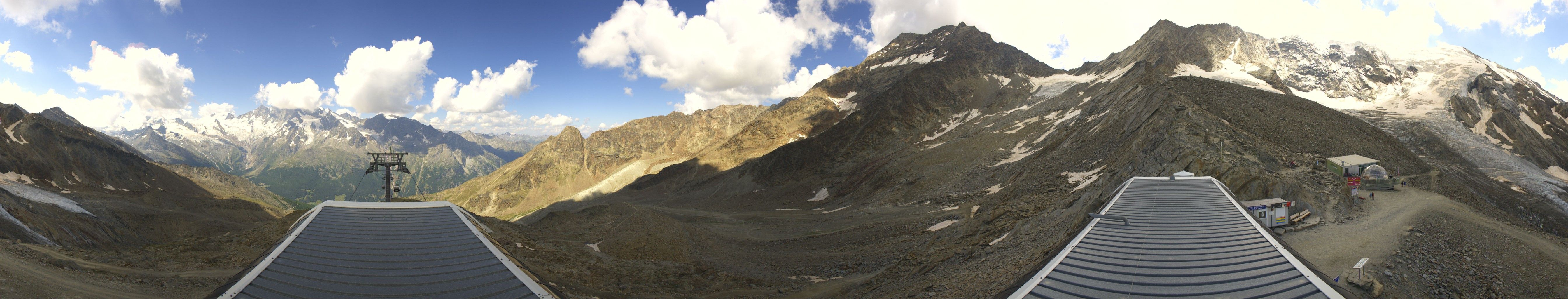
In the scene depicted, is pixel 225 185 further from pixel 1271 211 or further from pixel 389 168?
pixel 1271 211

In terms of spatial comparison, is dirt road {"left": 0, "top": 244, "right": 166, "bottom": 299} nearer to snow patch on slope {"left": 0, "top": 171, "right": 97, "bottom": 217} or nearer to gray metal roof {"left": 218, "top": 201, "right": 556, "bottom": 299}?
gray metal roof {"left": 218, "top": 201, "right": 556, "bottom": 299}

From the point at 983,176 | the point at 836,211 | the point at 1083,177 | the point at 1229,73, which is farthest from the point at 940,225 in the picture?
the point at 1229,73

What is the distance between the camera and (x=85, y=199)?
4822 centimetres

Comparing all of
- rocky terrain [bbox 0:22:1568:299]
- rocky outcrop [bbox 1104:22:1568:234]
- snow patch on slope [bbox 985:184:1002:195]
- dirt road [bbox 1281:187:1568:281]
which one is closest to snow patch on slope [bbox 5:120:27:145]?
rocky terrain [bbox 0:22:1568:299]

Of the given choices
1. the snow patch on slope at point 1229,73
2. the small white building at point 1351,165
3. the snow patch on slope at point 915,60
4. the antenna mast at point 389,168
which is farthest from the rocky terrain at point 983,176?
the snow patch on slope at point 915,60

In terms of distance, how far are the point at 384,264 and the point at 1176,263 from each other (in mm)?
15829

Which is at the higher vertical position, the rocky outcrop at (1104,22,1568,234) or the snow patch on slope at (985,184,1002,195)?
the rocky outcrop at (1104,22,1568,234)

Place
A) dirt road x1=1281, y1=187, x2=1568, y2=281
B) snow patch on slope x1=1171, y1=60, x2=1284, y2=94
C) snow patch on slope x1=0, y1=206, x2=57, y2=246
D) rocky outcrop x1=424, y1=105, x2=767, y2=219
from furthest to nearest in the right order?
rocky outcrop x1=424, y1=105, x2=767, y2=219 < snow patch on slope x1=1171, y1=60, x2=1284, y2=94 < snow patch on slope x1=0, y1=206, x2=57, y2=246 < dirt road x1=1281, y1=187, x2=1568, y2=281

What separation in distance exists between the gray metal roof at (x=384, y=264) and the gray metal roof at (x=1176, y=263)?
32.3 ft

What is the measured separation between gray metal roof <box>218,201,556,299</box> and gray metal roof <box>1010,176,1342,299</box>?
9.85 m

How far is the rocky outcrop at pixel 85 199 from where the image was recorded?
2848 centimetres

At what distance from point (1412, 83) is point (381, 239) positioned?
134909 millimetres

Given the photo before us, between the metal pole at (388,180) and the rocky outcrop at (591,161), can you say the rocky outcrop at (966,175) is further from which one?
the rocky outcrop at (591,161)

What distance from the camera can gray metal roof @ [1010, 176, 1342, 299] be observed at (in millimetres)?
8375
